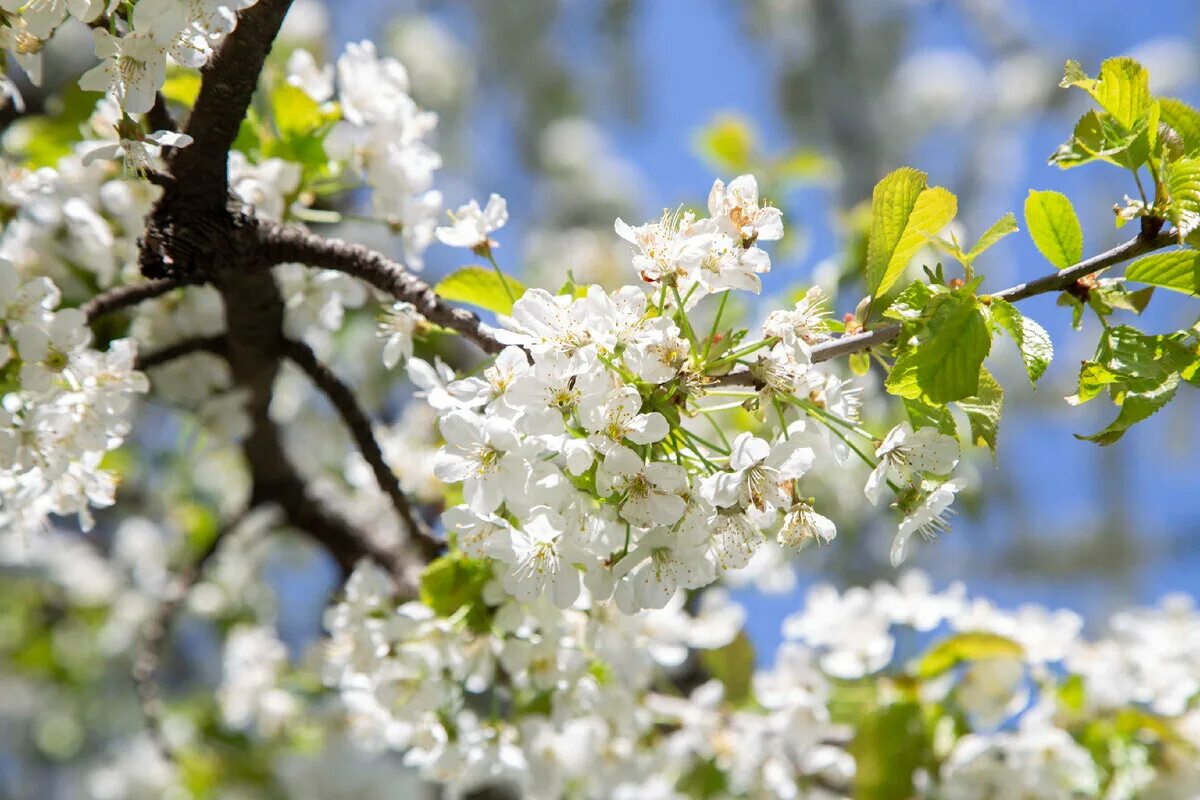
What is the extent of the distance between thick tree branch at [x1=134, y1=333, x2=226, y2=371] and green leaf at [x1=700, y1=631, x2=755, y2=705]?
0.83 meters

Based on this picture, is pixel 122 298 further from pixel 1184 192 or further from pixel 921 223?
pixel 1184 192

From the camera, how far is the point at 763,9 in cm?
515

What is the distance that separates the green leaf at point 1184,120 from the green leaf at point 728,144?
41.4 inches

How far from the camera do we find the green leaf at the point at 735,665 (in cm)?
Answer: 153

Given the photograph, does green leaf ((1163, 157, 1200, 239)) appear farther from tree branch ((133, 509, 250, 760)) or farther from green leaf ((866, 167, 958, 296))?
tree branch ((133, 509, 250, 760))

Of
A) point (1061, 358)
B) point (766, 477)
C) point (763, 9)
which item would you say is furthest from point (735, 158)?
point (1061, 358)

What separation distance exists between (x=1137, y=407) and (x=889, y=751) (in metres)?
0.86

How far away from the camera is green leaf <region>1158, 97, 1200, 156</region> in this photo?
2.66 feet

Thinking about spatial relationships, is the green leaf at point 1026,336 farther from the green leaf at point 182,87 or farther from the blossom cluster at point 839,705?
the green leaf at point 182,87

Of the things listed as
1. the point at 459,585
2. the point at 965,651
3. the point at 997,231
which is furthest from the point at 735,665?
the point at 997,231

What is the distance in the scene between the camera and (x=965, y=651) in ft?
4.65

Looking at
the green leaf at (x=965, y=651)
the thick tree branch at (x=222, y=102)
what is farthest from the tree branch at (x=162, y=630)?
the green leaf at (x=965, y=651)

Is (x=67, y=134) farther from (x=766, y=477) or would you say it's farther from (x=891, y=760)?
(x=891, y=760)

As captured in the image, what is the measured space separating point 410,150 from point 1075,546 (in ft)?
16.8
